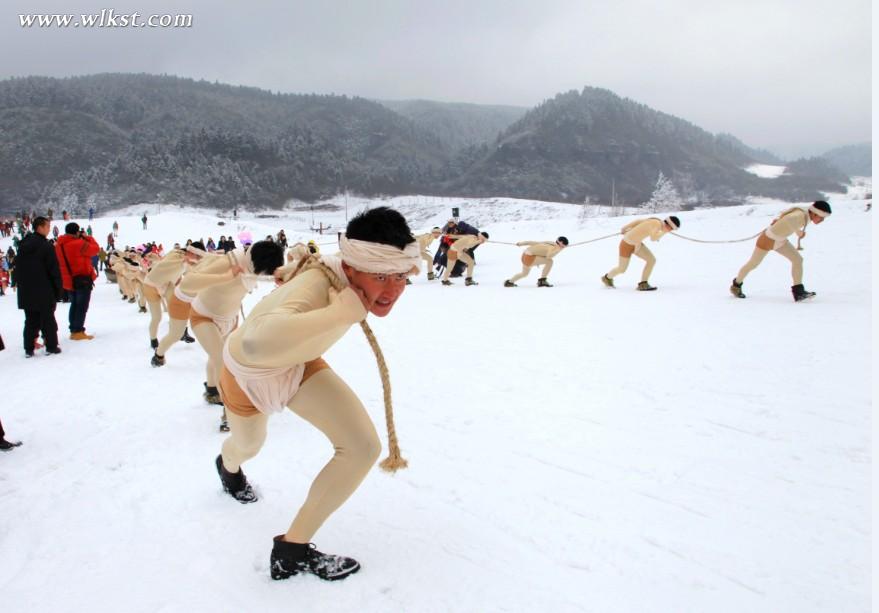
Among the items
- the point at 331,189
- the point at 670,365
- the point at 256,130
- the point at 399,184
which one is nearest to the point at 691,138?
the point at 399,184

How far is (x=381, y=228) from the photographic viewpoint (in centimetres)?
213

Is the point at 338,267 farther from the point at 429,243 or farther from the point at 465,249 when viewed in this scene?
the point at 429,243

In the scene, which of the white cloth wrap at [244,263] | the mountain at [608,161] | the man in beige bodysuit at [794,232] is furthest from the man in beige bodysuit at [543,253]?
the mountain at [608,161]

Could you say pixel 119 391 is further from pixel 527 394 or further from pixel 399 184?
pixel 399 184

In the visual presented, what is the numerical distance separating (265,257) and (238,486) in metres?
1.73

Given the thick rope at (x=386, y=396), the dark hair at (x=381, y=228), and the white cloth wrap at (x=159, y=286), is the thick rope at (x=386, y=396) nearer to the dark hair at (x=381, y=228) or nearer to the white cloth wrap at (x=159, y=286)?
the dark hair at (x=381, y=228)

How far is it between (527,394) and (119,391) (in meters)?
4.54

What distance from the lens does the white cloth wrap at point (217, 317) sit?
14.5ft

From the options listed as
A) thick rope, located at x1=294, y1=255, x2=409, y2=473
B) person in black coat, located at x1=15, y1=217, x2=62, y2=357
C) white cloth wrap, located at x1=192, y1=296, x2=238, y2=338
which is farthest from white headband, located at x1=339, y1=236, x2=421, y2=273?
person in black coat, located at x1=15, y1=217, x2=62, y2=357

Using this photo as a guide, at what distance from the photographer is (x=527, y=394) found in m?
4.79

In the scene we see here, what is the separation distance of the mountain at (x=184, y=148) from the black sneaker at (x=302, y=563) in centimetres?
9441

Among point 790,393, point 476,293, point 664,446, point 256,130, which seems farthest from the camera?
point 256,130

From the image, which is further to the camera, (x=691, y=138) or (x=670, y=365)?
(x=691, y=138)

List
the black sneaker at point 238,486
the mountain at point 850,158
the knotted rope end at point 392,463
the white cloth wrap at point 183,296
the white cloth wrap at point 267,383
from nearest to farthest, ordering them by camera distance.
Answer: the white cloth wrap at point 267,383 → the knotted rope end at point 392,463 → the black sneaker at point 238,486 → the white cloth wrap at point 183,296 → the mountain at point 850,158
